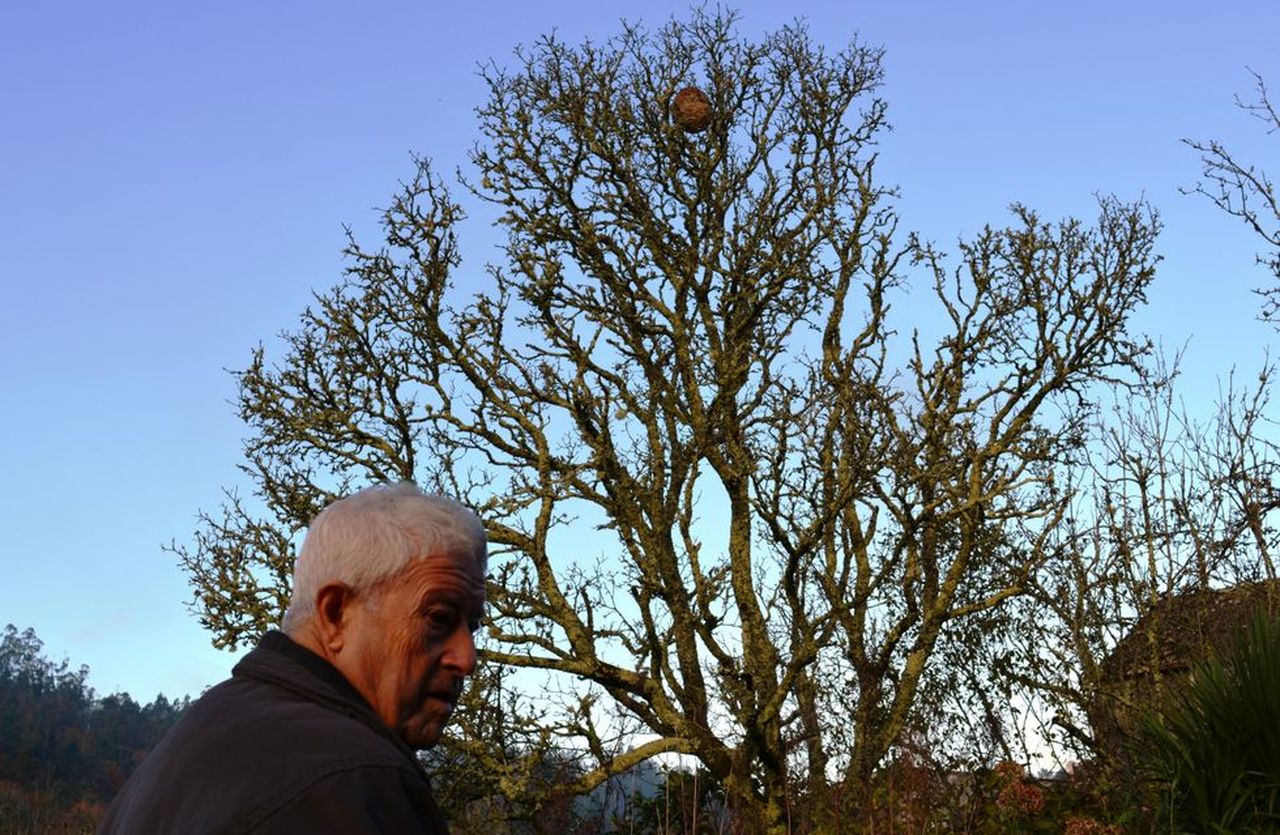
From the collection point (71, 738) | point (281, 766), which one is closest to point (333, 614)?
point (281, 766)

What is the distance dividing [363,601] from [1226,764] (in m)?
7.09

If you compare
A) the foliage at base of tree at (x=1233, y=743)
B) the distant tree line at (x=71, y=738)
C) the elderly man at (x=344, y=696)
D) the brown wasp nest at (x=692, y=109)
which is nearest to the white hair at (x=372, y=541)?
the elderly man at (x=344, y=696)

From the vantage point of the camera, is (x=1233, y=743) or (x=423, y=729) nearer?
(x=423, y=729)

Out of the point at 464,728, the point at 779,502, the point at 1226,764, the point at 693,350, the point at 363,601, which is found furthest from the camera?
the point at 693,350

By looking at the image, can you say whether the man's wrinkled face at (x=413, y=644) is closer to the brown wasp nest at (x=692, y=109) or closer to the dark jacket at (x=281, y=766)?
the dark jacket at (x=281, y=766)

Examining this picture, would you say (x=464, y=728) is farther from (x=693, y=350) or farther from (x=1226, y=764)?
(x=1226, y=764)

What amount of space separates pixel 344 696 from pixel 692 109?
17439 millimetres

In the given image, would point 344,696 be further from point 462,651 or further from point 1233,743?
point 1233,743

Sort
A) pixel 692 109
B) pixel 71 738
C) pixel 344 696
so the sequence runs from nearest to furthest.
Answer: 1. pixel 344 696
2. pixel 692 109
3. pixel 71 738

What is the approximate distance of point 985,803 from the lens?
9.86 meters

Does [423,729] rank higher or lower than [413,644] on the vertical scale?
lower

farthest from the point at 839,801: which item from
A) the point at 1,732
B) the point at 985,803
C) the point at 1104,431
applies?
the point at 1,732

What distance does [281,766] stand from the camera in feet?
5.32

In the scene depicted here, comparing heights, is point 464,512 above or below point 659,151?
below
